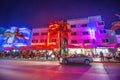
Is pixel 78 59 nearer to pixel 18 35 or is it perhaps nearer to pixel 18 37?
pixel 18 35

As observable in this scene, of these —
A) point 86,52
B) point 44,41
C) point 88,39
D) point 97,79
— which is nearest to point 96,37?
point 88,39

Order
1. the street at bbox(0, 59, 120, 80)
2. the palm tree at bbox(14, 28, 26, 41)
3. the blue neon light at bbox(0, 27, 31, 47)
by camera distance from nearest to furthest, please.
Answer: the street at bbox(0, 59, 120, 80)
the palm tree at bbox(14, 28, 26, 41)
the blue neon light at bbox(0, 27, 31, 47)

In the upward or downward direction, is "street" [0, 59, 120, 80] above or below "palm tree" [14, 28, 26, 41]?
below

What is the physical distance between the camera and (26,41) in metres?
58.3

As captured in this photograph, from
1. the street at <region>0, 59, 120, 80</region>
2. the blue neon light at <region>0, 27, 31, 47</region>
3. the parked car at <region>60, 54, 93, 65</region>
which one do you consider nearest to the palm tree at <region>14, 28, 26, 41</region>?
the blue neon light at <region>0, 27, 31, 47</region>

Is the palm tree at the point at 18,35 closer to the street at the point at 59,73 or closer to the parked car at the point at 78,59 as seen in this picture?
the parked car at the point at 78,59

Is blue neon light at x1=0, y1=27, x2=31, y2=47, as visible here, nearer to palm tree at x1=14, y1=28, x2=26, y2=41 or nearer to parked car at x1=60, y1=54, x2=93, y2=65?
palm tree at x1=14, y1=28, x2=26, y2=41

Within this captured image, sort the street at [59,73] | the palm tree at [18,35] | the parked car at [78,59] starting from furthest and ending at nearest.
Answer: the palm tree at [18,35], the parked car at [78,59], the street at [59,73]

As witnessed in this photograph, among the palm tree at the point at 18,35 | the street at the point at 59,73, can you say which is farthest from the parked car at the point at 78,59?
the palm tree at the point at 18,35

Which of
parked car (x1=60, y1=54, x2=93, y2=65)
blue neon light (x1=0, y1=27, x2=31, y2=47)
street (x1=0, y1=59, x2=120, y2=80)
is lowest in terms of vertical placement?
street (x1=0, y1=59, x2=120, y2=80)

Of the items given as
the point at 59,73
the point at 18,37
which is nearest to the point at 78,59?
the point at 59,73

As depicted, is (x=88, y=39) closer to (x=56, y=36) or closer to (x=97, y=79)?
(x=56, y=36)

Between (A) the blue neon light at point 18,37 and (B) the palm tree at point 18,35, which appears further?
(A) the blue neon light at point 18,37

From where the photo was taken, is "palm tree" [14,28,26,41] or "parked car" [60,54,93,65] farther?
"palm tree" [14,28,26,41]
